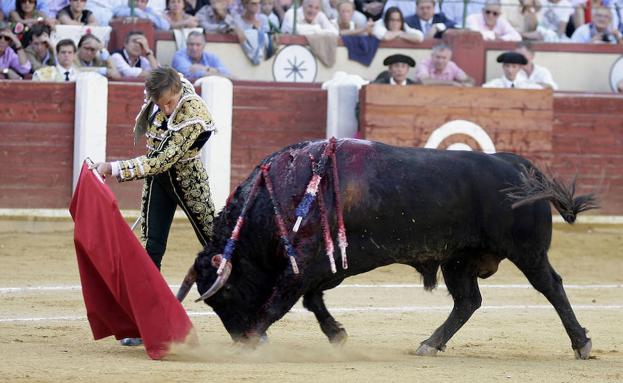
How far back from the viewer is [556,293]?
5.91 metres

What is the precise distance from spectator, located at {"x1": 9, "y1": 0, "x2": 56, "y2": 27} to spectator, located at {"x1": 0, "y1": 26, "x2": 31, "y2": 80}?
26cm

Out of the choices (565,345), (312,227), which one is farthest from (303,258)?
(565,345)

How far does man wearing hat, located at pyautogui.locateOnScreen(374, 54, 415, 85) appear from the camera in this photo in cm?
1079

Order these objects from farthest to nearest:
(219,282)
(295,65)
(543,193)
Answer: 1. (295,65)
2. (543,193)
3. (219,282)

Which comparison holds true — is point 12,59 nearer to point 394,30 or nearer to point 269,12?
point 269,12

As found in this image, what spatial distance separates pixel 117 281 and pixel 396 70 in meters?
5.68

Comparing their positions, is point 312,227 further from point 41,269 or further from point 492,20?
point 492,20

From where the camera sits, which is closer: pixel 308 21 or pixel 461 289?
pixel 461 289

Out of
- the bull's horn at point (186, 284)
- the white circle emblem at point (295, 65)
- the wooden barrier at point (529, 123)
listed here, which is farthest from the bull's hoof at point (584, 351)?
the white circle emblem at point (295, 65)

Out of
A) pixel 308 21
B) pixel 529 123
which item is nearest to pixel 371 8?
pixel 308 21

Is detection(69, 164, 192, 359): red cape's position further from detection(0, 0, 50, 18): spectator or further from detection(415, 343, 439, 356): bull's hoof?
detection(0, 0, 50, 18): spectator

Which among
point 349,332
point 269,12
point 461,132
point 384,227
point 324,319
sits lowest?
point 349,332

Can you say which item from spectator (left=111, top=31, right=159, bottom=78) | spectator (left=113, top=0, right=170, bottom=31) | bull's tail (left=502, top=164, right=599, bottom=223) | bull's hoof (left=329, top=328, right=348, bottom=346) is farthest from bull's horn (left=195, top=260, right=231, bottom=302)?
spectator (left=113, top=0, right=170, bottom=31)

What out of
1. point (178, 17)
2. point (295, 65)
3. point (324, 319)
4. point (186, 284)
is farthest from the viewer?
point (295, 65)
